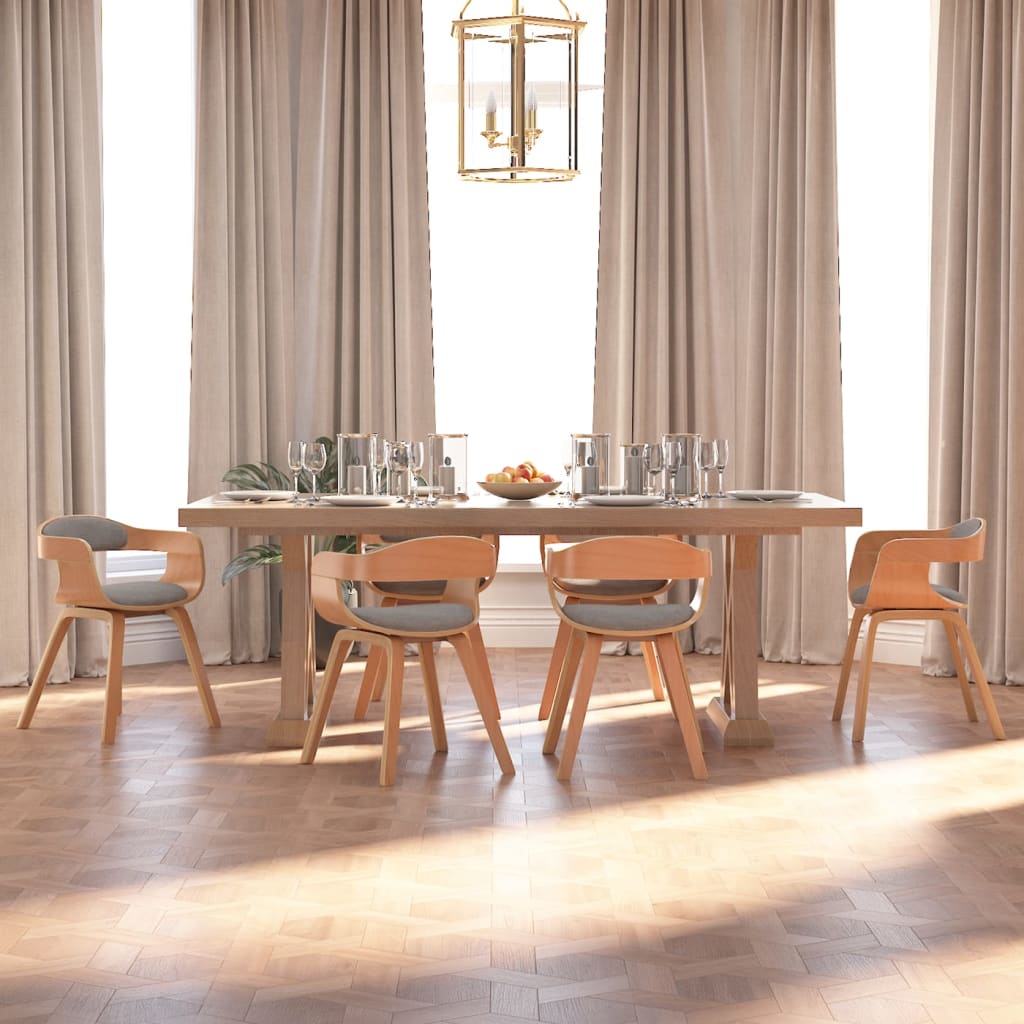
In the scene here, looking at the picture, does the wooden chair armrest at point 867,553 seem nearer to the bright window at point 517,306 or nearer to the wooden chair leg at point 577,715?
the wooden chair leg at point 577,715

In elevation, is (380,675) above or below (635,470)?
below

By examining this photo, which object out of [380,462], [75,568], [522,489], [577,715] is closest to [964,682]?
[577,715]

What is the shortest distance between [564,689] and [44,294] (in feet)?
9.44

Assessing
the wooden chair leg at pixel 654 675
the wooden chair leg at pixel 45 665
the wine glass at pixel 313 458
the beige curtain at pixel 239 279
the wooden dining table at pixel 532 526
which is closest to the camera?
the wooden dining table at pixel 532 526

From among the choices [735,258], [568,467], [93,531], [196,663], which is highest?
[735,258]

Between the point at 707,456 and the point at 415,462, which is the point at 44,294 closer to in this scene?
the point at 415,462

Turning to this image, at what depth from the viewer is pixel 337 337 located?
6.21 m

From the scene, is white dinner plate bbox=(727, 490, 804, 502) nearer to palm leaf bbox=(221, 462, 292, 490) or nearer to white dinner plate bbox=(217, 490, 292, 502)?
white dinner plate bbox=(217, 490, 292, 502)

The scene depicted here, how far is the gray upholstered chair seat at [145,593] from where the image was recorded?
4.51 metres

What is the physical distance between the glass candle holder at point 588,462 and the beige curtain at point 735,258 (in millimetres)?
1651

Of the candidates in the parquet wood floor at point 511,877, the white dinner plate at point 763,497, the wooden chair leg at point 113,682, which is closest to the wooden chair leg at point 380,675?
the parquet wood floor at point 511,877

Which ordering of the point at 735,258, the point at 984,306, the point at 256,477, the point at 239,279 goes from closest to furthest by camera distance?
the point at 984,306
the point at 256,477
the point at 239,279
the point at 735,258

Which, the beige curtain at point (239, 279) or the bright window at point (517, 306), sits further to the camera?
the bright window at point (517, 306)

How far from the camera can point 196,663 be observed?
4691mm
